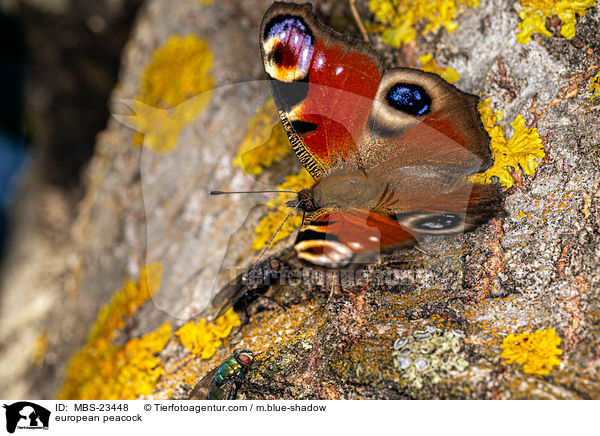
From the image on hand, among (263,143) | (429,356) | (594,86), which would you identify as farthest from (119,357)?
(594,86)

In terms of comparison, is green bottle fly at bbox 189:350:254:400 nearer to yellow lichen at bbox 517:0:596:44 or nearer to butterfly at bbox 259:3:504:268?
butterfly at bbox 259:3:504:268

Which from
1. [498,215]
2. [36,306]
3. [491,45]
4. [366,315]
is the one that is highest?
[491,45]

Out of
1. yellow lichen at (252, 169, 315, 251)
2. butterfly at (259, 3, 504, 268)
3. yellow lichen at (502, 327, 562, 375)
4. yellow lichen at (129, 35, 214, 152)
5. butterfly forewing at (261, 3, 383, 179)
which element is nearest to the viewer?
yellow lichen at (502, 327, 562, 375)

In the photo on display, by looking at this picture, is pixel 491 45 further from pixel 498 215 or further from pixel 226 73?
pixel 226 73

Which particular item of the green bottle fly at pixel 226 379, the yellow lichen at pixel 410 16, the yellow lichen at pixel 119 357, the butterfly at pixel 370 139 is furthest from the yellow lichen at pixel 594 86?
the yellow lichen at pixel 119 357

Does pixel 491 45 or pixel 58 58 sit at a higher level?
pixel 58 58

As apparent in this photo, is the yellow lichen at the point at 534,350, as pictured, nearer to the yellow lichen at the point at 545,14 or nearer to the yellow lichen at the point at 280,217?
the yellow lichen at the point at 280,217

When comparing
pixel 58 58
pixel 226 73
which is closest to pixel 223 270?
pixel 226 73
